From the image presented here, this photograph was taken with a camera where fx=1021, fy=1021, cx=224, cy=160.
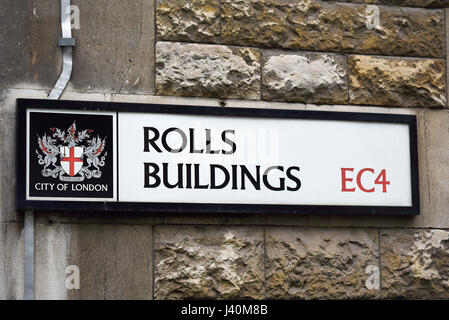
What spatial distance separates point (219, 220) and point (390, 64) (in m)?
1.66

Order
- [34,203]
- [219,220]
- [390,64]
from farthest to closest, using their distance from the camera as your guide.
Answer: [390,64] < [219,220] < [34,203]

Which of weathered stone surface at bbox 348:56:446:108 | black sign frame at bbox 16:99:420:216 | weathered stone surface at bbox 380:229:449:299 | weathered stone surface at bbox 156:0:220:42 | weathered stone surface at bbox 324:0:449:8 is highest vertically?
weathered stone surface at bbox 324:0:449:8

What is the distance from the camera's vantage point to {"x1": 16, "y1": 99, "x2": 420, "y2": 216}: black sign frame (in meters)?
6.26

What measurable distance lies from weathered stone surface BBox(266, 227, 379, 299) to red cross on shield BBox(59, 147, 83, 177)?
1317 millimetres

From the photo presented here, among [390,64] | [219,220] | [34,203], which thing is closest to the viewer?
[34,203]

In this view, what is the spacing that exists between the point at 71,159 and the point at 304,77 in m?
1.69

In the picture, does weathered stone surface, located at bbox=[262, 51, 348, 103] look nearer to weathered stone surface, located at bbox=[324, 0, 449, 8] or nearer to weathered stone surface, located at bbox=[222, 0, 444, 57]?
weathered stone surface, located at bbox=[222, 0, 444, 57]

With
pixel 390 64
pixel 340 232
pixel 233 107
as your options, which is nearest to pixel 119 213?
pixel 233 107

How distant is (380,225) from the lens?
6.94 m

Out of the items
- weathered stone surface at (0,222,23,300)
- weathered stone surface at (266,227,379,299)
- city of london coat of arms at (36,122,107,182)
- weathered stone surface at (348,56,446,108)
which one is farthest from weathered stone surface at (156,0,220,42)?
weathered stone surface at (0,222,23,300)

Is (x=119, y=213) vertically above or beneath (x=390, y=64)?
beneath

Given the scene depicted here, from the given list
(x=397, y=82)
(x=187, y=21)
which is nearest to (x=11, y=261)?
(x=187, y=21)

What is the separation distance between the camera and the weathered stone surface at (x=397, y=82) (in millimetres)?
7039

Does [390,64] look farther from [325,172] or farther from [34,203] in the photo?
[34,203]
